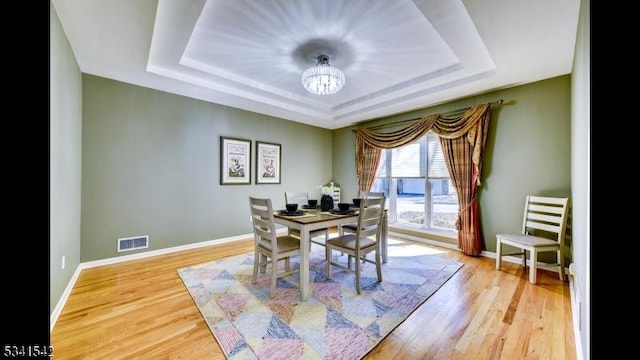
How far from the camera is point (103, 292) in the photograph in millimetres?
2340

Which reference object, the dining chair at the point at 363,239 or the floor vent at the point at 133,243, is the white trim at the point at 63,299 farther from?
the dining chair at the point at 363,239

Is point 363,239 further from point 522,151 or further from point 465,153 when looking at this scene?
point 522,151

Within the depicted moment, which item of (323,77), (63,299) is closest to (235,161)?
(323,77)

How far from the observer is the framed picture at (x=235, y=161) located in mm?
4051

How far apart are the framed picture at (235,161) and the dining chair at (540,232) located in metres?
3.84

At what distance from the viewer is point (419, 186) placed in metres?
4.31

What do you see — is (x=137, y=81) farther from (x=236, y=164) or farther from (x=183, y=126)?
(x=236, y=164)

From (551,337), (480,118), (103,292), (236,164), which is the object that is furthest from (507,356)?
(236,164)

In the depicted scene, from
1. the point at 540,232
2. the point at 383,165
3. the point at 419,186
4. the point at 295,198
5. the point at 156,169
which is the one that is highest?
the point at 383,165

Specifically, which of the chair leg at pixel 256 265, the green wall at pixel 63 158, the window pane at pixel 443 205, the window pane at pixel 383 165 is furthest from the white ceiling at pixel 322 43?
the chair leg at pixel 256 265

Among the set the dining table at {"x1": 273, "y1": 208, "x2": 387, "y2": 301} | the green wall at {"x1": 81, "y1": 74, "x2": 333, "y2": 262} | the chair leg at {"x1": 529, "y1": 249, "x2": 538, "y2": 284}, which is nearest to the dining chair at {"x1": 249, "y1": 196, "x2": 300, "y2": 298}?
the dining table at {"x1": 273, "y1": 208, "x2": 387, "y2": 301}

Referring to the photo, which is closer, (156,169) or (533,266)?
(533,266)

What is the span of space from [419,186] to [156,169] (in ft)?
13.7
